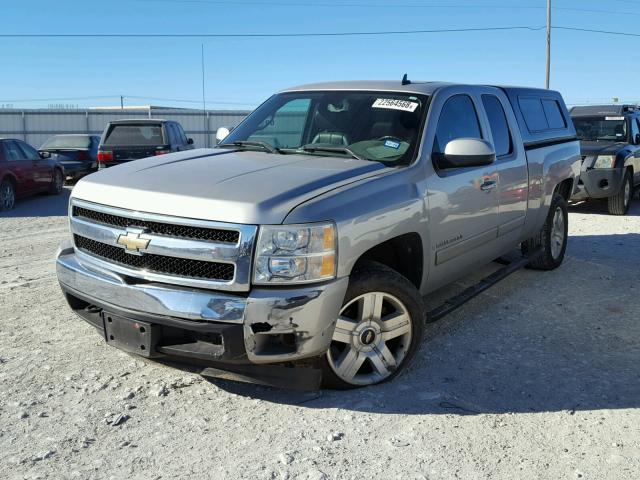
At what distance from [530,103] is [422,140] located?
273 cm

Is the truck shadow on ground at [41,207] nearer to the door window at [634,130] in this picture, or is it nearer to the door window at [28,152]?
the door window at [28,152]

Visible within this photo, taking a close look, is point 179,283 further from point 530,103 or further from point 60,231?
point 60,231

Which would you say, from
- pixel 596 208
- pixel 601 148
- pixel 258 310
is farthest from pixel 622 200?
pixel 258 310

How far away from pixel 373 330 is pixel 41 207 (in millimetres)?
10966

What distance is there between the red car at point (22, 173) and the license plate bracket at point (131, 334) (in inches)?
392

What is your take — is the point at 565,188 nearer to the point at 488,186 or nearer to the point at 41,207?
the point at 488,186

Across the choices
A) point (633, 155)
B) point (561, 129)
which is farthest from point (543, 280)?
point (633, 155)

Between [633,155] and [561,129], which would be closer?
[561,129]

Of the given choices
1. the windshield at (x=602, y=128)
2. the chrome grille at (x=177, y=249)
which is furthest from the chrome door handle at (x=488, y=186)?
the windshield at (x=602, y=128)

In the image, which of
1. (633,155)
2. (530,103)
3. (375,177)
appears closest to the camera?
(375,177)

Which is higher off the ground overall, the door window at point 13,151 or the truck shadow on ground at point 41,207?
the door window at point 13,151

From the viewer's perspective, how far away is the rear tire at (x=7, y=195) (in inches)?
482

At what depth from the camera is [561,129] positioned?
7.07 metres

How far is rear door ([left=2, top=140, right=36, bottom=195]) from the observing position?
12719 millimetres
